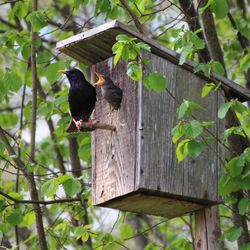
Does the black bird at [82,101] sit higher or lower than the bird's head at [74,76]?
lower

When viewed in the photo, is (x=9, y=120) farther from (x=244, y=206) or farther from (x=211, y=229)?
(x=244, y=206)

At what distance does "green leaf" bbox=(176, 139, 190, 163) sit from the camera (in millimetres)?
3805

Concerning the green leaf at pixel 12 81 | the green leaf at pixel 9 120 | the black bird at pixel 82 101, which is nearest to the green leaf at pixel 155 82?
the black bird at pixel 82 101

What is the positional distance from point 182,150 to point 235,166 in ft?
1.08

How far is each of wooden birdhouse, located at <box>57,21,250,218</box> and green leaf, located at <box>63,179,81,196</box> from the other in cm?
12

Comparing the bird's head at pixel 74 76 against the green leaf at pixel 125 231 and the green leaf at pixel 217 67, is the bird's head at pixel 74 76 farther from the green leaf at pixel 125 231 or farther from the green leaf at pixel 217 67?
the green leaf at pixel 125 231

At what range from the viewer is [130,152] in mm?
3988

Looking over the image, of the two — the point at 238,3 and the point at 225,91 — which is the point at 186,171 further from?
the point at 238,3

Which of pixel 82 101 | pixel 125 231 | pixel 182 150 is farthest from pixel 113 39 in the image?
pixel 125 231

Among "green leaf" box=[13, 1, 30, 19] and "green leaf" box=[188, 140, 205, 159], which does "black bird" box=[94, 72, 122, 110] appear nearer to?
"green leaf" box=[188, 140, 205, 159]

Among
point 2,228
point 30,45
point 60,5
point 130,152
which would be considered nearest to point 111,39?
point 130,152

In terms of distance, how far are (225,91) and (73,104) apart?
911 millimetres

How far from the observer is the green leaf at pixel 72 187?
4348mm

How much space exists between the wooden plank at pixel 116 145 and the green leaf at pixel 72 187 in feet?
0.40
